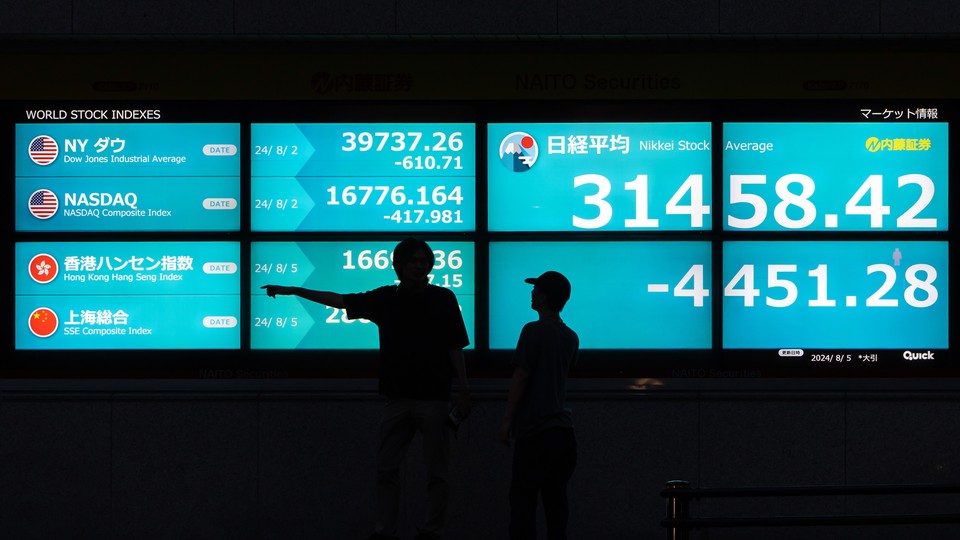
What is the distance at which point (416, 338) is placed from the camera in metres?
7.43

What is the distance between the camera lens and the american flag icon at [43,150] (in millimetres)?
8398

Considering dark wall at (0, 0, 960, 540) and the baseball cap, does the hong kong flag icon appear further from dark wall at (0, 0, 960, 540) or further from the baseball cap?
the baseball cap

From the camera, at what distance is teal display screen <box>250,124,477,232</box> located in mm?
8375

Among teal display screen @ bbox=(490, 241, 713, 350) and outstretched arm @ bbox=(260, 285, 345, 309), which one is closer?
outstretched arm @ bbox=(260, 285, 345, 309)

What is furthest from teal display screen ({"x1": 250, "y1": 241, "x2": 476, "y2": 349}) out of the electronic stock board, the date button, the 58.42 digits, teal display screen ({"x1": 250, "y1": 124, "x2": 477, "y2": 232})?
the 58.42 digits

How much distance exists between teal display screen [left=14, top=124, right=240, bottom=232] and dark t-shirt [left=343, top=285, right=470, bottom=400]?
154 cm

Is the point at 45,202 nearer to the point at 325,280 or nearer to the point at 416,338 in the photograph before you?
the point at 325,280
